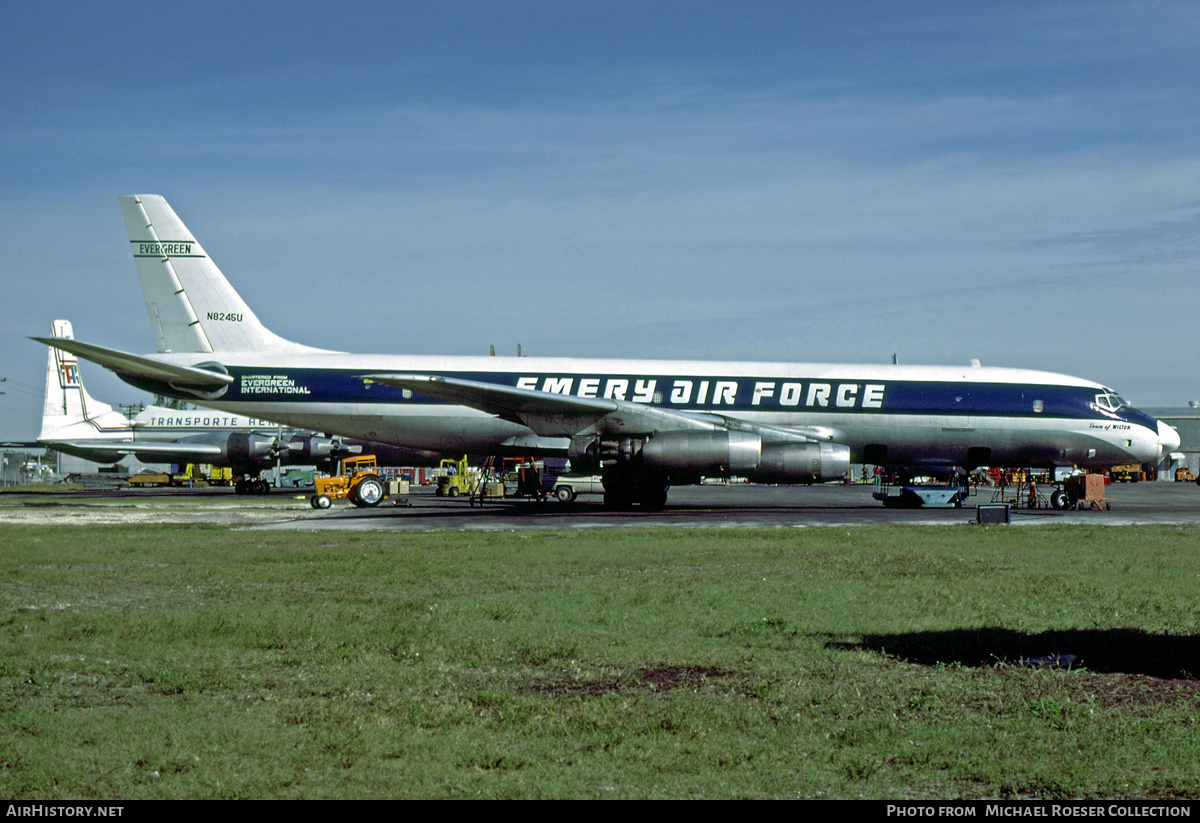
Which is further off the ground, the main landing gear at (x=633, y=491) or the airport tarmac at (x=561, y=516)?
the main landing gear at (x=633, y=491)

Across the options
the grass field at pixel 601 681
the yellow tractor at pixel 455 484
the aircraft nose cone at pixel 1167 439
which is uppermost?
the aircraft nose cone at pixel 1167 439

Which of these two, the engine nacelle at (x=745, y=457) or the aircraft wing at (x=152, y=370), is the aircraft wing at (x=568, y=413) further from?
the aircraft wing at (x=152, y=370)

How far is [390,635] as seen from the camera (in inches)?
334

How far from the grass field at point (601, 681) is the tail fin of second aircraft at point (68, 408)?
164 feet

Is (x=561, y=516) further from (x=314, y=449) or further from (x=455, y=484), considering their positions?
(x=314, y=449)

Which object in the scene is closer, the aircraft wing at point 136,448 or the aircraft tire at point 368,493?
the aircraft tire at point 368,493

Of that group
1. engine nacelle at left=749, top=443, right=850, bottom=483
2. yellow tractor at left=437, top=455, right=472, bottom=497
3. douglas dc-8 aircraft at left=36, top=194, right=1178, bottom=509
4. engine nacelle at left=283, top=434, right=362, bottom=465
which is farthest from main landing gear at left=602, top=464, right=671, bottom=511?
engine nacelle at left=283, top=434, right=362, bottom=465

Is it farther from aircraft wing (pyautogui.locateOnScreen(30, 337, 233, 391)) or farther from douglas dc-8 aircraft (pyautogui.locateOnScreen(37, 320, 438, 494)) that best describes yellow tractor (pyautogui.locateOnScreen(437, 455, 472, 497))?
aircraft wing (pyautogui.locateOnScreen(30, 337, 233, 391))

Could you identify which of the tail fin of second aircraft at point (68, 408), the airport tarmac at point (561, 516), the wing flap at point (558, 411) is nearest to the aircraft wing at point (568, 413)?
the wing flap at point (558, 411)

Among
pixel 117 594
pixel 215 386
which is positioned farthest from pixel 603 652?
pixel 215 386

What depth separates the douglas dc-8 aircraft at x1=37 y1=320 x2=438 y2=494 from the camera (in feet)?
150

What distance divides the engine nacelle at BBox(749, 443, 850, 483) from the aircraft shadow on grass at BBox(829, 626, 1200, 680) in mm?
16428

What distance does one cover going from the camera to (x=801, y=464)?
25.2 meters

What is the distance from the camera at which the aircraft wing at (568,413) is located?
81.7 feet
